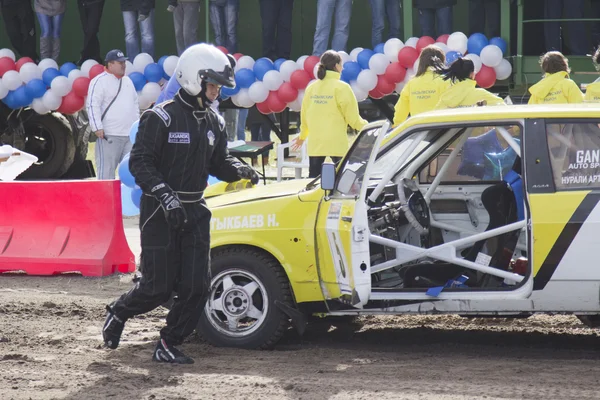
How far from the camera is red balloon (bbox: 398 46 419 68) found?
1404 cm

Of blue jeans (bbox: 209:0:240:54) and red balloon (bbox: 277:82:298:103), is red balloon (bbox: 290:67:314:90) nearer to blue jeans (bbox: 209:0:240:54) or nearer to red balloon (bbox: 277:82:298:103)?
red balloon (bbox: 277:82:298:103)

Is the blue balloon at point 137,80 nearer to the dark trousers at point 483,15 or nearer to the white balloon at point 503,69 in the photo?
the dark trousers at point 483,15

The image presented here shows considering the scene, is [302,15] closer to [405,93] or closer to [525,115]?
[405,93]

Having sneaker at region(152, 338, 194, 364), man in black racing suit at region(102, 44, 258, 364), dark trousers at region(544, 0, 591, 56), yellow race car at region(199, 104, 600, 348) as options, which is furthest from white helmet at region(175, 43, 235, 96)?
dark trousers at region(544, 0, 591, 56)

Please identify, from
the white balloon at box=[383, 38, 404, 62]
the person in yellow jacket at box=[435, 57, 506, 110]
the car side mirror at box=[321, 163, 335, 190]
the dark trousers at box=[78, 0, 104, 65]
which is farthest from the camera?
the dark trousers at box=[78, 0, 104, 65]

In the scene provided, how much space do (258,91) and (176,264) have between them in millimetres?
8346

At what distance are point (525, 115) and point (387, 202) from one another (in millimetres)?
1215

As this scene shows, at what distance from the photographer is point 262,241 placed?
709 cm

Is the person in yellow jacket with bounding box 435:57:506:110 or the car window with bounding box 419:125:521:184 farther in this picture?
the person in yellow jacket with bounding box 435:57:506:110

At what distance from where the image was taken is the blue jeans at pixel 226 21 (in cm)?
1582

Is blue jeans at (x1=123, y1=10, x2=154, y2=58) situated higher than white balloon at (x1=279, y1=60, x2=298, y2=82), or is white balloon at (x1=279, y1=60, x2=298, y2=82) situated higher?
blue jeans at (x1=123, y1=10, x2=154, y2=58)

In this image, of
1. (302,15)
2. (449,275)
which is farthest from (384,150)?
(302,15)

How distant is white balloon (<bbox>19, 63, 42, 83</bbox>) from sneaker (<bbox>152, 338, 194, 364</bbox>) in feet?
31.5

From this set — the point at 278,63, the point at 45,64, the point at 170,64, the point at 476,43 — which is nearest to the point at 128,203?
the point at 170,64
